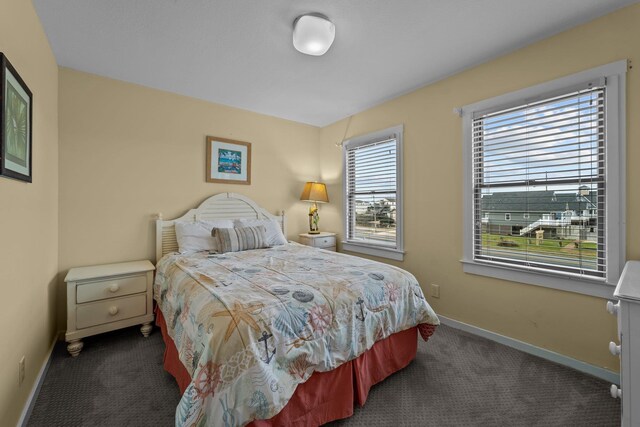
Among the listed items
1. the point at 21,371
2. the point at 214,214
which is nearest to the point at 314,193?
the point at 214,214

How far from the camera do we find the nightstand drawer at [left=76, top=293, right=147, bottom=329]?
88.7 inches

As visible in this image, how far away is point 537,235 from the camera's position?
2.24 meters

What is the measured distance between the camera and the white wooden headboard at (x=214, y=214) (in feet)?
9.77

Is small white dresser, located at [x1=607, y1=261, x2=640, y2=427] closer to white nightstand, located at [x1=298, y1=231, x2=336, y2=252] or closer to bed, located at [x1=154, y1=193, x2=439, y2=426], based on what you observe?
bed, located at [x1=154, y1=193, x2=439, y2=426]

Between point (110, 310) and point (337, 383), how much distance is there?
1.99 m

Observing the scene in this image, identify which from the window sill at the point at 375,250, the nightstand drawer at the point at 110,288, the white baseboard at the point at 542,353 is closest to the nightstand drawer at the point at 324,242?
the window sill at the point at 375,250

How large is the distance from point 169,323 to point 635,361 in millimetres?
2355

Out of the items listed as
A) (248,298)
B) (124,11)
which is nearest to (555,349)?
(248,298)

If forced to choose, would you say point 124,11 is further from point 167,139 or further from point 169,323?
point 169,323

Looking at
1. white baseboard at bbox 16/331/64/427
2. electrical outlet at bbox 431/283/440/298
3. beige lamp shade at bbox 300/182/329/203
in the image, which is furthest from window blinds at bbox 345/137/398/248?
white baseboard at bbox 16/331/64/427

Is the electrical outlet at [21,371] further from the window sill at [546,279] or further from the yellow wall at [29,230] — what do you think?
the window sill at [546,279]

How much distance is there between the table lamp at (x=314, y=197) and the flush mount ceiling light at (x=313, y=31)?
2.13 m

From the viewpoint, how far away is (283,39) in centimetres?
215

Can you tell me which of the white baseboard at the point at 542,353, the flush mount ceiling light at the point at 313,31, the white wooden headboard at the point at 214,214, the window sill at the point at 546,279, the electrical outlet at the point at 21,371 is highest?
the flush mount ceiling light at the point at 313,31
